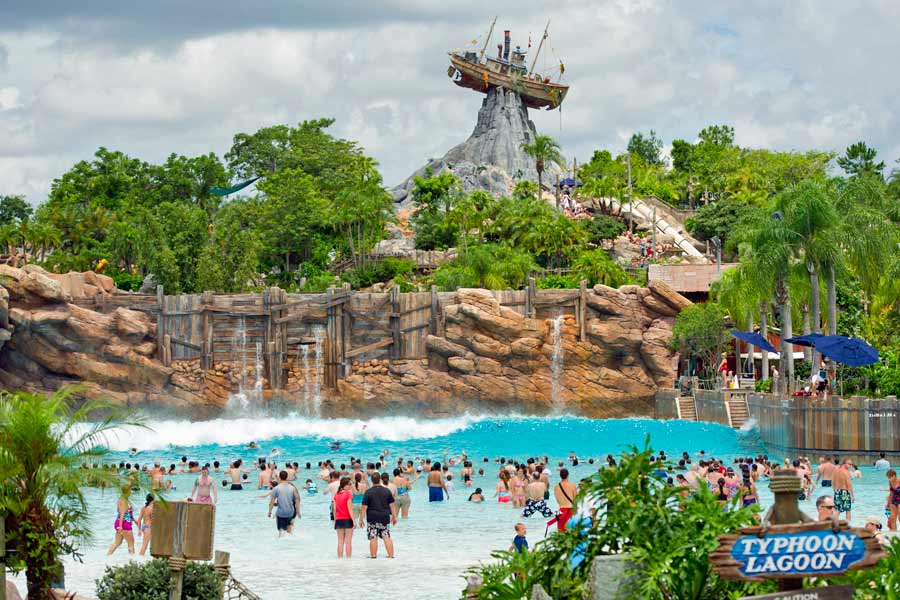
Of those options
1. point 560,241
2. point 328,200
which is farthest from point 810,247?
point 328,200

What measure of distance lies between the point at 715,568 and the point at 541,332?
45597 millimetres

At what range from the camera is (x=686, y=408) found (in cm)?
5025

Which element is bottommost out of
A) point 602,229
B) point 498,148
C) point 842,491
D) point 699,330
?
A: point 842,491

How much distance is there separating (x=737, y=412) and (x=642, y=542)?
38.8 meters

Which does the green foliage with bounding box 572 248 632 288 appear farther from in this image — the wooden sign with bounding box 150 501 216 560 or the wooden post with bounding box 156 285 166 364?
the wooden sign with bounding box 150 501 216 560

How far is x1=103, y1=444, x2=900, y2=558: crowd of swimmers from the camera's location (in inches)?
719

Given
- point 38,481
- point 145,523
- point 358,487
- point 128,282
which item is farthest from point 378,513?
point 128,282

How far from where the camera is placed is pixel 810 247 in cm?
3847

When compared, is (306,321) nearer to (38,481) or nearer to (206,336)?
(206,336)

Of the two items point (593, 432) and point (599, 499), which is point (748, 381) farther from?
point (599, 499)

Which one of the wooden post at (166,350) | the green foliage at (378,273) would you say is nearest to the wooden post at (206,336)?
the wooden post at (166,350)

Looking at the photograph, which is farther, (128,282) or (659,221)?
(659,221)

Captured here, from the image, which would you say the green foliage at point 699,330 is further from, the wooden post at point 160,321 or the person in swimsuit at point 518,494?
the person in swimsuit at point 518,494

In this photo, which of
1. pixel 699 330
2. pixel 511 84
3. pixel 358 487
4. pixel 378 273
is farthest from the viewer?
pixel 511 84
